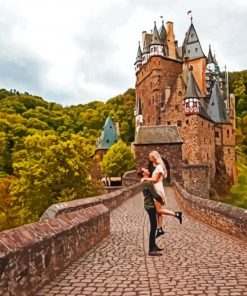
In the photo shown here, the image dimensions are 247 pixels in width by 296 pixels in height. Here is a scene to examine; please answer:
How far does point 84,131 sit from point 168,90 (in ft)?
109

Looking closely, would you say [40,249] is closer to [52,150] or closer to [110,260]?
[110,260]

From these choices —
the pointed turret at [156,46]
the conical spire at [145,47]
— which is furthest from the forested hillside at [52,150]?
the pointed turret at [156,46]

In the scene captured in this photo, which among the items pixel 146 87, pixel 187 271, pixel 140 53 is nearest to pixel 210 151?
pixel 146 87

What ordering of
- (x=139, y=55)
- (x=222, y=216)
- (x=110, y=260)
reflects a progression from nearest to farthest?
(x=110, y=260) → (x=222, y=216) → (x=139, y=55)

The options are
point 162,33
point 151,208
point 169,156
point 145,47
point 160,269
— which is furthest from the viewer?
point 145,47

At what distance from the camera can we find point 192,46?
7025 centimetres

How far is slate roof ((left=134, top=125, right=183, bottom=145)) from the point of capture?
147 feet

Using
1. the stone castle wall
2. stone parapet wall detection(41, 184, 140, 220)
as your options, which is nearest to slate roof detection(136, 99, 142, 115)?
the stone castle wall

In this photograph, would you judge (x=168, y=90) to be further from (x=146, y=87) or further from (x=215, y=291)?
(x=215, y=291)

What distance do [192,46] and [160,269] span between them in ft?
222

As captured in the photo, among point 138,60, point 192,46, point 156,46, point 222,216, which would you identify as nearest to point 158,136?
point 156,46

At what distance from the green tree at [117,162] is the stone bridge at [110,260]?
4947cm

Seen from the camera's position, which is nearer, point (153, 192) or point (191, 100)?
point (153, 192)

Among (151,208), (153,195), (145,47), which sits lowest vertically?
(151,208)
